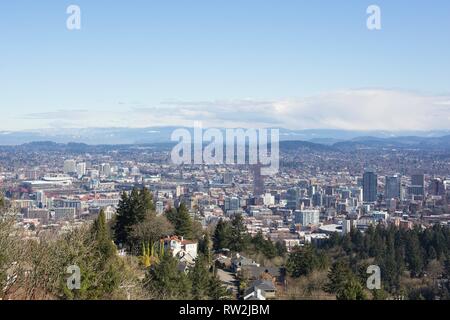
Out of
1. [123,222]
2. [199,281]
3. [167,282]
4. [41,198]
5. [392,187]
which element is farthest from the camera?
[392,187]

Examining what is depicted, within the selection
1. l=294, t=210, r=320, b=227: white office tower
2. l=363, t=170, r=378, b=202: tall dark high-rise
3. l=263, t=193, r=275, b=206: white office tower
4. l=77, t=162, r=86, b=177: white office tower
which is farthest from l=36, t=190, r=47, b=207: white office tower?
l=363, t=170, r=378, b=202: tall dark high-rise

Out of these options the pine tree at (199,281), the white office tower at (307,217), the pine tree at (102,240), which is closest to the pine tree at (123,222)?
the pine tree at (102,240)

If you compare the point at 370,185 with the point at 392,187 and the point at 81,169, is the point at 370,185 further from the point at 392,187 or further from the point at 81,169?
the point at 81,169

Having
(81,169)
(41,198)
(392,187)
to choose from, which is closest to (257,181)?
(392,187)

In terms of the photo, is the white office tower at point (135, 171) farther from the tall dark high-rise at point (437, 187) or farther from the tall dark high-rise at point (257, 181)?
the tall dark high-rise at point (437, 187)
